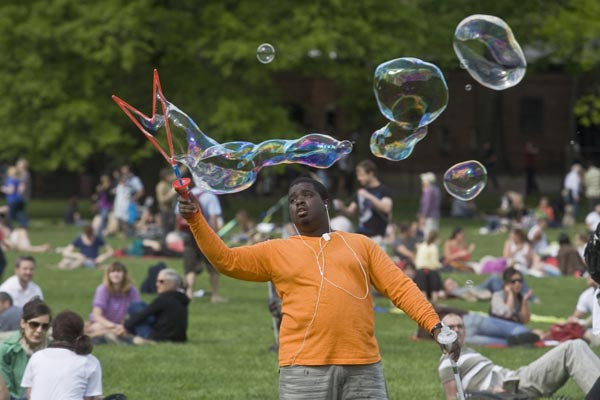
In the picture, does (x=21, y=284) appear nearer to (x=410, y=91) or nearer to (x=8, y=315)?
(x=8, y=315)

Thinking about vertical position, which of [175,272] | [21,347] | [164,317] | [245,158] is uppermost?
[245,158]

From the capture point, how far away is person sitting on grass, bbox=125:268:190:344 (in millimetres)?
13719

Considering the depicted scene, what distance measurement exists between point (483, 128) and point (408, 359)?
40.2 metres

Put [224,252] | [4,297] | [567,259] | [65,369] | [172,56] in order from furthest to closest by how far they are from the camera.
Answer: [172,56], [567,259], [4,297], [65,369], [224,252]

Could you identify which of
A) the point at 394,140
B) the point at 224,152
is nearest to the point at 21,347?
the point at 224,152

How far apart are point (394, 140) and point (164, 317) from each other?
493 cm

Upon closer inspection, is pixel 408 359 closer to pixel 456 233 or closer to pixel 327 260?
pixel 327 260

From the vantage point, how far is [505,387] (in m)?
10.6

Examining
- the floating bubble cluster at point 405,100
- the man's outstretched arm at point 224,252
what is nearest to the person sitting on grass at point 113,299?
the floating bubble cluster at point 405,100

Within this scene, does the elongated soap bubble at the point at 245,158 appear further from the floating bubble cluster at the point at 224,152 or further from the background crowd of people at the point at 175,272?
the background crowd of people at the point at 175,272

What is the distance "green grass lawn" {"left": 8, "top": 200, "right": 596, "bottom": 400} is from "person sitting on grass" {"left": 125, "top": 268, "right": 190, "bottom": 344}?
22 centimetres

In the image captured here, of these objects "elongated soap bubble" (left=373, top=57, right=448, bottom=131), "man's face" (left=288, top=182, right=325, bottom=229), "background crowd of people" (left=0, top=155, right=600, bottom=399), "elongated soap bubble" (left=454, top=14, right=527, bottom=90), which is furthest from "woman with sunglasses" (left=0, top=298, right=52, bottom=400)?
"elongated soap bubble" (left=454, top=14, right=527, bottom=90)

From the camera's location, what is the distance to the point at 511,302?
48.1ft

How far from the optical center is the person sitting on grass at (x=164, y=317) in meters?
13.7
